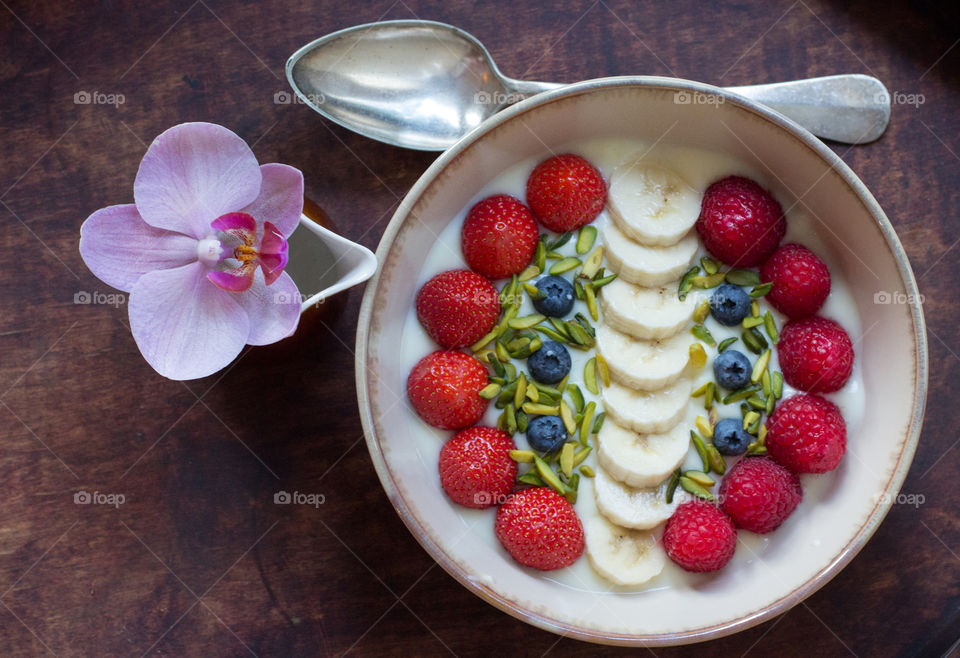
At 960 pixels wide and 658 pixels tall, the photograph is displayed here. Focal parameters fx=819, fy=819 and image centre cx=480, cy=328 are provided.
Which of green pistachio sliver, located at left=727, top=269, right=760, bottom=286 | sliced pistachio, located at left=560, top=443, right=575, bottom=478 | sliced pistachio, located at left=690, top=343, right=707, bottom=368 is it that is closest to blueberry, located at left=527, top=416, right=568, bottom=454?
sliced pistachio, located at left=560, top=443, right=575, bottom=478

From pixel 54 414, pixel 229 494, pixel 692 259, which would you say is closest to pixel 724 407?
pixel 692 259

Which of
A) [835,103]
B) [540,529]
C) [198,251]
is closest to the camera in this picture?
[198,251]

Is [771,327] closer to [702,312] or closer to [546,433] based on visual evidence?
[702,312]

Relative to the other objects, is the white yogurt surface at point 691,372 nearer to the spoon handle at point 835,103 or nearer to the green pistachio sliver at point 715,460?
the green pistachio sliver at point 715,460

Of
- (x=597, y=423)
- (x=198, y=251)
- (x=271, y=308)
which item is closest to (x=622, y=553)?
(x=597, y=423)

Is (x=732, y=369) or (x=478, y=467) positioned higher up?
(x=732, y=369)

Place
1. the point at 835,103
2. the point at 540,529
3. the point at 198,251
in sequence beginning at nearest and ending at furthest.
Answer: the point at 198,251
the point at 540,529
the point at 835,103
